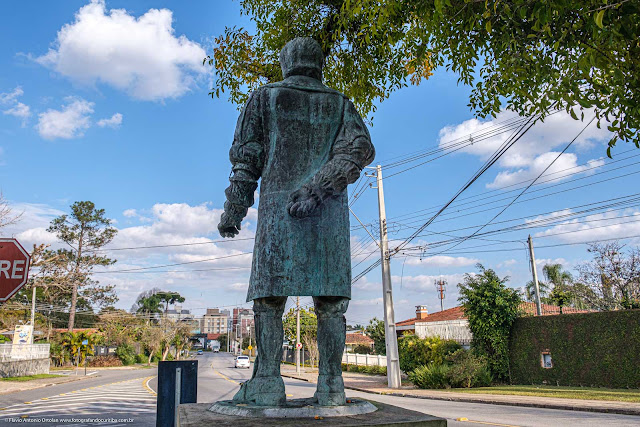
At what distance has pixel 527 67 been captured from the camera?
5320 millimetres

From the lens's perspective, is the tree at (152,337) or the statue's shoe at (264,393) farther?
the tree at (152,337)

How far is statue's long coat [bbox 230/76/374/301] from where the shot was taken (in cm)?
302

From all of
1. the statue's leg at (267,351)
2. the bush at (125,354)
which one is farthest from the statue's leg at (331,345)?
the bush at (125,354)

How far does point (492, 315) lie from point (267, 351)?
67.0 feet

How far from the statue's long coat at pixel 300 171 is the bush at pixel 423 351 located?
2100 centimetres

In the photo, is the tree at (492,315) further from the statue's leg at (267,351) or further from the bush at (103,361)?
the bush at (103,361)

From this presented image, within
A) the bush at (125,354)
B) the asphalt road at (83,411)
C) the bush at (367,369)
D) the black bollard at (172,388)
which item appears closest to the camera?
the black bollard at (172,388)

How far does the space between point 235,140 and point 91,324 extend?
64268mm

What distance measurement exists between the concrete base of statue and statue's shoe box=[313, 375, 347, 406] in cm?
6

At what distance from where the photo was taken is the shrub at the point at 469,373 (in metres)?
20.2

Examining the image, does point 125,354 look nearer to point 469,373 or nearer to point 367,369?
point 367,369

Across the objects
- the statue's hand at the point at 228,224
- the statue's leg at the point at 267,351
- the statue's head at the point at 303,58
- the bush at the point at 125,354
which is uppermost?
the statue's head at the point at 303,58

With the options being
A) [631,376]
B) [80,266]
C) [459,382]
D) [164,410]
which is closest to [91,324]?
[80,266]

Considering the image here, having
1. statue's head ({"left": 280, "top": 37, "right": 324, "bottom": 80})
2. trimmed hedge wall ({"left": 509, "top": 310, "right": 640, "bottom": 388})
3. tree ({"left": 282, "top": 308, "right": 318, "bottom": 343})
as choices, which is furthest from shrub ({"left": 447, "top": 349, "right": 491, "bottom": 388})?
tree ({"left": 282, "top": 308, "right": 318, "bottom": 343})
